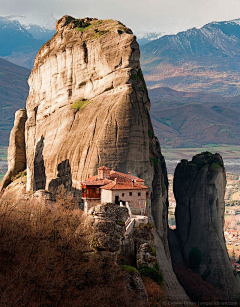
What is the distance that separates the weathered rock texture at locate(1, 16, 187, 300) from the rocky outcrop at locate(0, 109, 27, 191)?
19.3 ft

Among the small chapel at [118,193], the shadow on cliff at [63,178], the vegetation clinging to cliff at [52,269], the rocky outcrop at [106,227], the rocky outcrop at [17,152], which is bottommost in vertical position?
the vegetation clinging to cliff at [52,269]

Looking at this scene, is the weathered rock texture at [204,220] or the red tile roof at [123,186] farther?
the weathered rock texture at [204,220]

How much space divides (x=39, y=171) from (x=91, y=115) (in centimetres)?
1216

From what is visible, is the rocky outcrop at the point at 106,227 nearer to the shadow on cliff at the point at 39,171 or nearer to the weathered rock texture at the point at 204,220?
the shadow on cliff at the point at 39,171

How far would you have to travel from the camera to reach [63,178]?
301ft

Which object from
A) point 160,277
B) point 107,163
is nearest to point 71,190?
point 107,163

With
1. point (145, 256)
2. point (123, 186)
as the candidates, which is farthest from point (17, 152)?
point (145, 256)

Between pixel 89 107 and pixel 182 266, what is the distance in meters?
33.6

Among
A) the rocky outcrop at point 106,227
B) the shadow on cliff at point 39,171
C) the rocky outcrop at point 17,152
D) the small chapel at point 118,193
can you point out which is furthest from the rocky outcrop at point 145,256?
the rocky outcrop at point 17,152

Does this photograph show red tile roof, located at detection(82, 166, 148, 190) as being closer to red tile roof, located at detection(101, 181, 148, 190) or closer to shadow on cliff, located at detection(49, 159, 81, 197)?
red tile roof, located at detection(101, 181, 148, 190)

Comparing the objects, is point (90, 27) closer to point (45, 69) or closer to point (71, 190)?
point (45, 69)

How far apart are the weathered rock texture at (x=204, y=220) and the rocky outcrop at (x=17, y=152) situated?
100ft

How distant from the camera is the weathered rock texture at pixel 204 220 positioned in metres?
107

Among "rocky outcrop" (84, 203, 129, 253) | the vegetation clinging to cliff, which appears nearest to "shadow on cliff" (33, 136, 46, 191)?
the vegetation clinging to cliff
